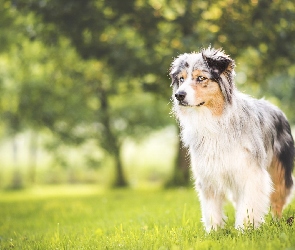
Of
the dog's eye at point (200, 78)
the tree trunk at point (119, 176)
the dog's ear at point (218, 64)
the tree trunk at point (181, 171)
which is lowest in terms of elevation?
the tree trunk at point (119, 176)

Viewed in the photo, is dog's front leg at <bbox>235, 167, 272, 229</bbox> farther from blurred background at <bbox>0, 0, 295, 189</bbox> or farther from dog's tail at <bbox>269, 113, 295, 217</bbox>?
blurred background at <bbox>0, 0, 295, 189</bbox>

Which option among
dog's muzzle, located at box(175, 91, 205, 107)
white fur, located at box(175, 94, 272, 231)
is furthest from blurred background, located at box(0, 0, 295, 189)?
dog's muzzle, located at box(175, 91, 205, 107)

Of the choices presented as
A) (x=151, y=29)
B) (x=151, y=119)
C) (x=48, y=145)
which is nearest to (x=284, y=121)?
(x=151, y=29)

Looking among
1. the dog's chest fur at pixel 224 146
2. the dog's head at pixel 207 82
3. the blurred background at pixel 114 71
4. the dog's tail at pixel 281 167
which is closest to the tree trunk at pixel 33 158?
the blurred background at pixel 114 71

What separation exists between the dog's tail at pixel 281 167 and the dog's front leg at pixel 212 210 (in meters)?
0.94

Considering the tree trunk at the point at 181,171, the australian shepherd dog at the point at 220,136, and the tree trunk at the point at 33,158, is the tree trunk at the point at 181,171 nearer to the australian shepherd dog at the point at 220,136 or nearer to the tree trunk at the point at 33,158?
the australian shepherd dog at the point at 220,136

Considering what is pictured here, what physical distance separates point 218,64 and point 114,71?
8415 millimetres

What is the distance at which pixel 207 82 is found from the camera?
5.34 metres

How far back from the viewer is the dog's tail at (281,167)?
20.7 ft

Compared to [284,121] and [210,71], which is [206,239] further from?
[284,121]

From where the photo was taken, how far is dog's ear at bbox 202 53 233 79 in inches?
212

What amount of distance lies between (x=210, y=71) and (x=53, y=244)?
117 inches

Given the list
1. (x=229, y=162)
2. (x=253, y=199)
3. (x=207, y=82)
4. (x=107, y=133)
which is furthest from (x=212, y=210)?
(x=107, y=133)

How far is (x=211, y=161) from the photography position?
5531 mm
